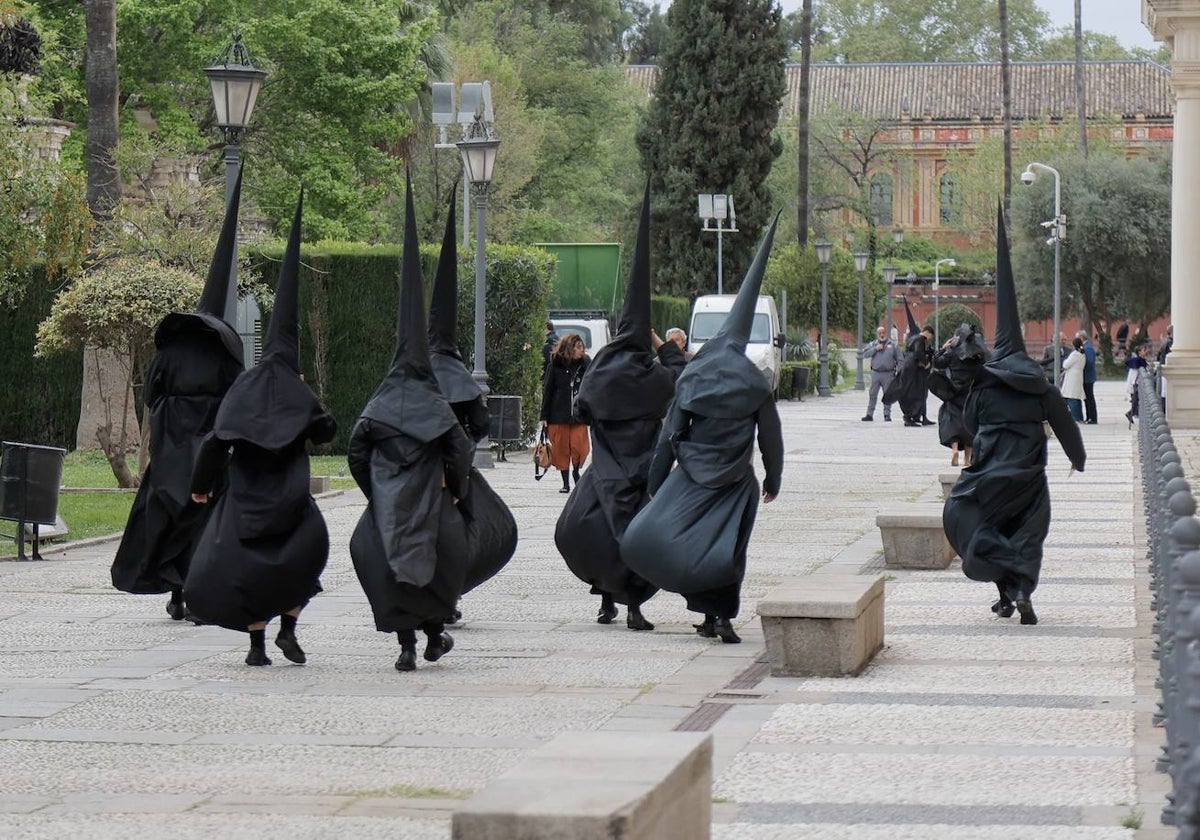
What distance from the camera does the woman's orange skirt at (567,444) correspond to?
20.2 m

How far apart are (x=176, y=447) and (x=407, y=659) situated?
2404 millimetres

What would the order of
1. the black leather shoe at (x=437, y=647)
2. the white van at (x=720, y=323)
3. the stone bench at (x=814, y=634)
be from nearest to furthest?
the stone bench at (x=814, y=634), the black leather shoe at (x=437, y=647), the white van at (x=720, y=323)

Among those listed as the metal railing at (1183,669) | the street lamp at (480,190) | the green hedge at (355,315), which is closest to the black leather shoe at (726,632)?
the metal railing at (1183,669)

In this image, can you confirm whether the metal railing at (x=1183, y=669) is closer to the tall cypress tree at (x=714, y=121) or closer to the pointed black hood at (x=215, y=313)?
the pointed black hood at (x=215, y=313)

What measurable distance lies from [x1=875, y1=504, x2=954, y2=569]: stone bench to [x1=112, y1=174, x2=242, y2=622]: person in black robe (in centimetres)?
491

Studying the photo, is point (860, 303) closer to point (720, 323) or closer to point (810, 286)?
point (810, 286)

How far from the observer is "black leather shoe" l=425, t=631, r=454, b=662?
9.66 m

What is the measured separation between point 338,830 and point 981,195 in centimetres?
7618

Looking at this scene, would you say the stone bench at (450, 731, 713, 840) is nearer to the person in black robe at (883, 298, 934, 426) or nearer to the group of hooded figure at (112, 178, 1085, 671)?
the group of hooded figure at (112, 178, 1085, 671)

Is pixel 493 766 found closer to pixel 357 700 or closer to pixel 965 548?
pixel 357 700

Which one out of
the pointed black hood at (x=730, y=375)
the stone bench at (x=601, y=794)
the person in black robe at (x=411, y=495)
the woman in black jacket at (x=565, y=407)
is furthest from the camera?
the woman in black jacket at (x=565, y=407)

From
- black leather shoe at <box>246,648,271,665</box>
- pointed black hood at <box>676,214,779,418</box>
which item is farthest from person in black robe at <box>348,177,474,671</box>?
pointed black hood at <box>676,214,779,418</box>

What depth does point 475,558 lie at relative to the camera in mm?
10008

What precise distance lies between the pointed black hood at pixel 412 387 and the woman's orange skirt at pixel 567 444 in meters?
10.3
